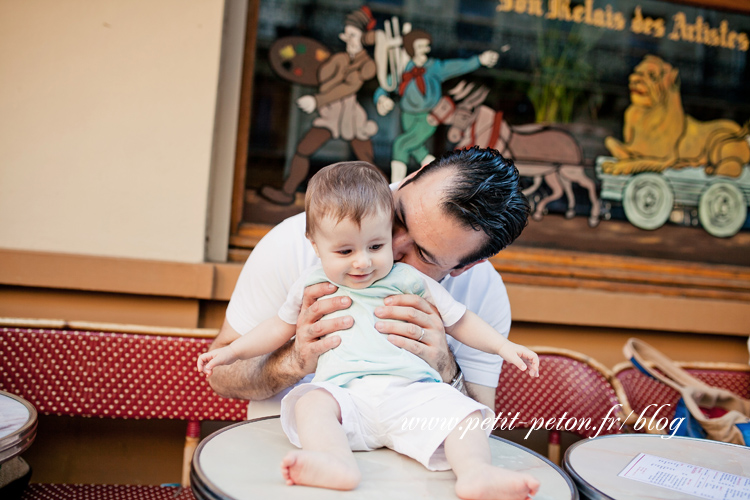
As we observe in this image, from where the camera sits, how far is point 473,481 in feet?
3.93

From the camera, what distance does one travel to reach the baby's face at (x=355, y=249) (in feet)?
4.76

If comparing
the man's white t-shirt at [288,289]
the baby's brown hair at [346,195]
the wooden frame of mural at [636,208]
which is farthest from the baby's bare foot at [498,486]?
the wooden frame of mural at [636,208]

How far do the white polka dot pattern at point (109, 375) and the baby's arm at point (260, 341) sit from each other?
101cm

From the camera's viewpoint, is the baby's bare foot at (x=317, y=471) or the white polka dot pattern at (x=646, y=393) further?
the white polka dot pattern at (x=646, y=393)

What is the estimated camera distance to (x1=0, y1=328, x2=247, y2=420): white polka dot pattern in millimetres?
2439

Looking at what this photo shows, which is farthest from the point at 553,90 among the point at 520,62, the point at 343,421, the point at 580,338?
the point at 343,421

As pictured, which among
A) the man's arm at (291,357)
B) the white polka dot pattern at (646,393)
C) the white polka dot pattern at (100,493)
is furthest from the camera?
the white polka dot pattern at (646,393)

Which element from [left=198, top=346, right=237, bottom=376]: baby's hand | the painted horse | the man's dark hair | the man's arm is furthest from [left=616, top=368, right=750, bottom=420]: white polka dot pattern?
[left=198, top=346, right=237, bottom=376]: baby's hand

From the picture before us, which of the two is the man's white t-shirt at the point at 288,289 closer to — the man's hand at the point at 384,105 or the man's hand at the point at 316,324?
the man's hand at the point at 316,324

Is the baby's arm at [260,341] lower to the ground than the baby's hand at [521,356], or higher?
lower

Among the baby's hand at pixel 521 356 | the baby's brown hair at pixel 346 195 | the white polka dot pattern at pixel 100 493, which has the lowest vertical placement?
the white polka dot pattern at pixel 100 493

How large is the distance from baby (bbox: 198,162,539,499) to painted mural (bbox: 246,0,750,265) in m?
1.62

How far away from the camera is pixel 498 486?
3.87ft

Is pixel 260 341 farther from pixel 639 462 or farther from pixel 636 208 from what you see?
pixel 636 208
